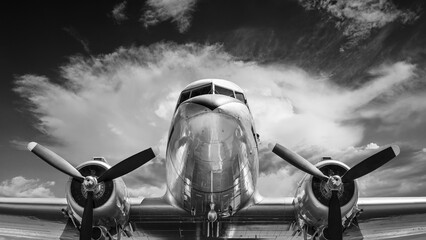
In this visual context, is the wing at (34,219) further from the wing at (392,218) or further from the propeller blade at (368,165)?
the wing at (392,218)

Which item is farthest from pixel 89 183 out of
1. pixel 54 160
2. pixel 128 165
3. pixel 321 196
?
pixel 321 196

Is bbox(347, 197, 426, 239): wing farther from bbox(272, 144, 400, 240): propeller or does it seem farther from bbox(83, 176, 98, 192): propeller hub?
Answer: bbox(83, 176, 98, 192): propeller hub

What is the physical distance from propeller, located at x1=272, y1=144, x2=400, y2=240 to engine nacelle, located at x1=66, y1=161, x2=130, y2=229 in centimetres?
541

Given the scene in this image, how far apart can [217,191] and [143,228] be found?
4.59 metres

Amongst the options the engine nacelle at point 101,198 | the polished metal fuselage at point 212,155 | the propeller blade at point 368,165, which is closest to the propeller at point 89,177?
the engine nacelle at point 101,198

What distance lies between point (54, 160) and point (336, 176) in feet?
29.7

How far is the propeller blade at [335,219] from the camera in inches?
427

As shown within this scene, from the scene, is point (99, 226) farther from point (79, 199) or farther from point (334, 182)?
point (334, 182)

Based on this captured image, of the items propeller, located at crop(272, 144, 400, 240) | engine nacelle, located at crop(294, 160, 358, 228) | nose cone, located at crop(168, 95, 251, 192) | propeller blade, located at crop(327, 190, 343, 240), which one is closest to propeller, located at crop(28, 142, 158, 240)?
nose cone, located at crop(168, 95, 251, 192)

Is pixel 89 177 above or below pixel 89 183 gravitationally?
above

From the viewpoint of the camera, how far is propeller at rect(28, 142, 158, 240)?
1097 cm

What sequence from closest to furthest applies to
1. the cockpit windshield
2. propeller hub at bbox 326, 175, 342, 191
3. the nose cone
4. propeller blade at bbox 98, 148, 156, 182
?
1. the nose cone
2. the cockpit windshield
3. propeller hub at bbox 326, 175, 342, 191
4. propeller blade at bbox 98, 148, 156, 182

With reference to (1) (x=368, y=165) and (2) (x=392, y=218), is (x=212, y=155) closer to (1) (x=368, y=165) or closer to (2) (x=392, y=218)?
(1) (x=368, y=165)

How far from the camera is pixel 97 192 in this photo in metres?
11.7
